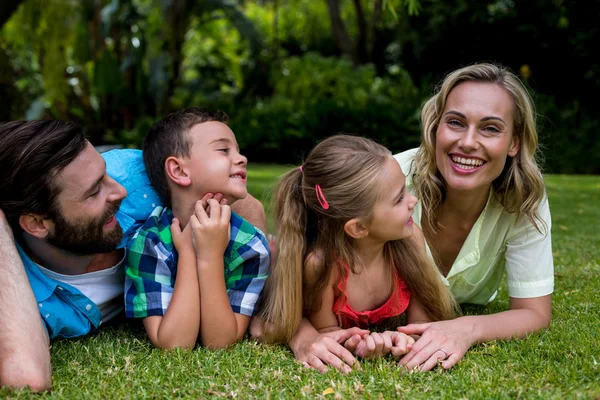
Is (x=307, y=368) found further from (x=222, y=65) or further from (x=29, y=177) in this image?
(x=222, y=65)

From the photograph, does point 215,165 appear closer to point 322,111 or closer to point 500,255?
point 500,255

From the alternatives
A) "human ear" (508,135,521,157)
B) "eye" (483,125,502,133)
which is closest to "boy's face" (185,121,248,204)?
"eye" (483,125,502,133)

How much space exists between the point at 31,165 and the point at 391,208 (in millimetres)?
1591

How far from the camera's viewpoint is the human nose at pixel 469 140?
3215 millimetres

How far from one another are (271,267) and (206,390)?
2.96ft

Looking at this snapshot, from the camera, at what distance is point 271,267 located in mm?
3270

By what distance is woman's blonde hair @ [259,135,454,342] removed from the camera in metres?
3.02

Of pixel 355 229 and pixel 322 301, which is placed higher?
pixel 355 229

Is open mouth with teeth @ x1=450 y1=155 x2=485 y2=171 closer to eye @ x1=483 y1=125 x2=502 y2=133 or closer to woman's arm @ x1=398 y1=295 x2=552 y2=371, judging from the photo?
eye @ x1=483 y1=125 x2=502 y2=133

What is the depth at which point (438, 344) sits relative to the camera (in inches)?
111

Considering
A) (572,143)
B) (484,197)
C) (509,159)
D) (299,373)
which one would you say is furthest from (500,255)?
(572,143)

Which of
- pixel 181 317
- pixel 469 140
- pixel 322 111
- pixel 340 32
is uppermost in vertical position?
pixel 469 140

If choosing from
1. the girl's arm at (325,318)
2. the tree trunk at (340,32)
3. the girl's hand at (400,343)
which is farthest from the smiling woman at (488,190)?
the tree trunk at (340,32)

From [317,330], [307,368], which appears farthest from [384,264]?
[307,368]
